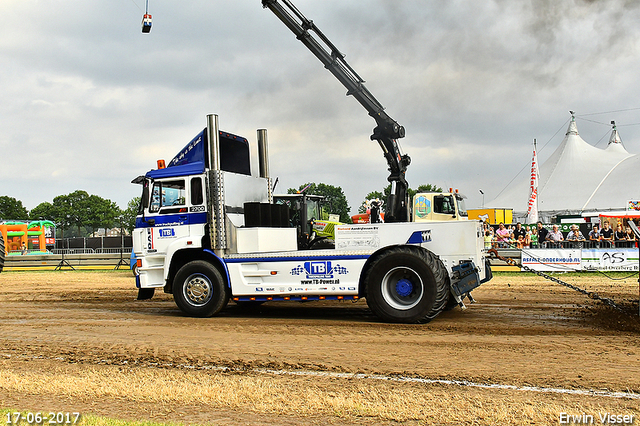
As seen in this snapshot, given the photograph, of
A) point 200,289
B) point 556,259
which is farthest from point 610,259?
point 200,289

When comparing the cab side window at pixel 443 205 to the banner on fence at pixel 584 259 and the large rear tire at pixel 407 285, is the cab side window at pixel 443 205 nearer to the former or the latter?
the banner on fence at pixel 584 259

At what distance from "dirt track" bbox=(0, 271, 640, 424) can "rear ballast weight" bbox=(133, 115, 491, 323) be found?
516mm

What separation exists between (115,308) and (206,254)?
2.99 m

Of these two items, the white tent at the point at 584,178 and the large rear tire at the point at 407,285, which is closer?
the large rear tire at the point at 407,285

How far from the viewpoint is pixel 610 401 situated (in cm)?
470

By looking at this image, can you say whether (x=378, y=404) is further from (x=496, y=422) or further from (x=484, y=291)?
(x=484, y=291)

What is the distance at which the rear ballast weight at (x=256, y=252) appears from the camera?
8664 millimetres

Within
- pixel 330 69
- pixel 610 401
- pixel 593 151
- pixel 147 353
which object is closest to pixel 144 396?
pixel 147 353

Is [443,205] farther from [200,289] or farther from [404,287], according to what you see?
[200,289]

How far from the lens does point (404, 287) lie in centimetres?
874

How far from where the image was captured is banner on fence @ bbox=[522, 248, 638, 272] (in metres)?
17.0

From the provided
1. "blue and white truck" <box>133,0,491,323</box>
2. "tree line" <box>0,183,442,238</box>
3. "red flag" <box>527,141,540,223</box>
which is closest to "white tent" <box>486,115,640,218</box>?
"red flag" <box>527,141,540,223</box>

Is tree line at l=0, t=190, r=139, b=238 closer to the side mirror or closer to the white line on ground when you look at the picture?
the side mirror

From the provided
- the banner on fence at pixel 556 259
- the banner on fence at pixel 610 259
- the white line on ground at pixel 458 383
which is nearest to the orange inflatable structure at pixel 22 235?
the banner on fence at pixel 556 259
